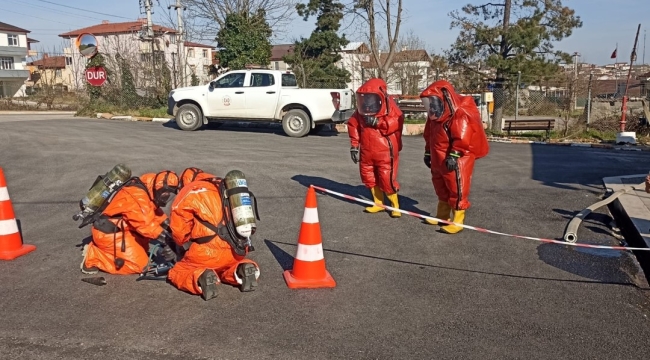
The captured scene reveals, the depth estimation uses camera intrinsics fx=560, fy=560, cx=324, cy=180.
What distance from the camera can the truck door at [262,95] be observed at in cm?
1617

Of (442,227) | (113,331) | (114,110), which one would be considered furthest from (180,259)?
(114,110)

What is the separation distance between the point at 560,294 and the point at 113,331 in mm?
3570

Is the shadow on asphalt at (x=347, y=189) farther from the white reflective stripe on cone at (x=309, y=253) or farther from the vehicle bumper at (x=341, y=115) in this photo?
the vehicle bumper at (x=341, y=115)

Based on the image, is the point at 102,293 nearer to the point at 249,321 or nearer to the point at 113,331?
the point at 113,331

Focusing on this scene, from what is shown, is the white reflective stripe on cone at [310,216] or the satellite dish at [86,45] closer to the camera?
the white reflective stripe on cone at [310,216]

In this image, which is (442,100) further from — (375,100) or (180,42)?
(180,42)

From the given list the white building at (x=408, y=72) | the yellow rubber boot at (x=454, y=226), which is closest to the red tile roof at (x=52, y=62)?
the white building at (x=408, y=72)

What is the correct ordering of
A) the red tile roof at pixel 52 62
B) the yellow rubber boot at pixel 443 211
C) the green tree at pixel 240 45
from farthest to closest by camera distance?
the red tile roof at pixel 52 62, the green tree at pixel 240 45, the yellow rubber boot at pixel 443 211

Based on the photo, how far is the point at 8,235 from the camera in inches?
219

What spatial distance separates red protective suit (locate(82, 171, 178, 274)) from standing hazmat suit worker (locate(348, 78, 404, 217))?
310 centimetres

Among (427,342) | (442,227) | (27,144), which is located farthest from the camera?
(27,144)

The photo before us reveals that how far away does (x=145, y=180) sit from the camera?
195 inches

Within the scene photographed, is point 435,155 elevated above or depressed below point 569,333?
above

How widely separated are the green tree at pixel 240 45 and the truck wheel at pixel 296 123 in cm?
932
